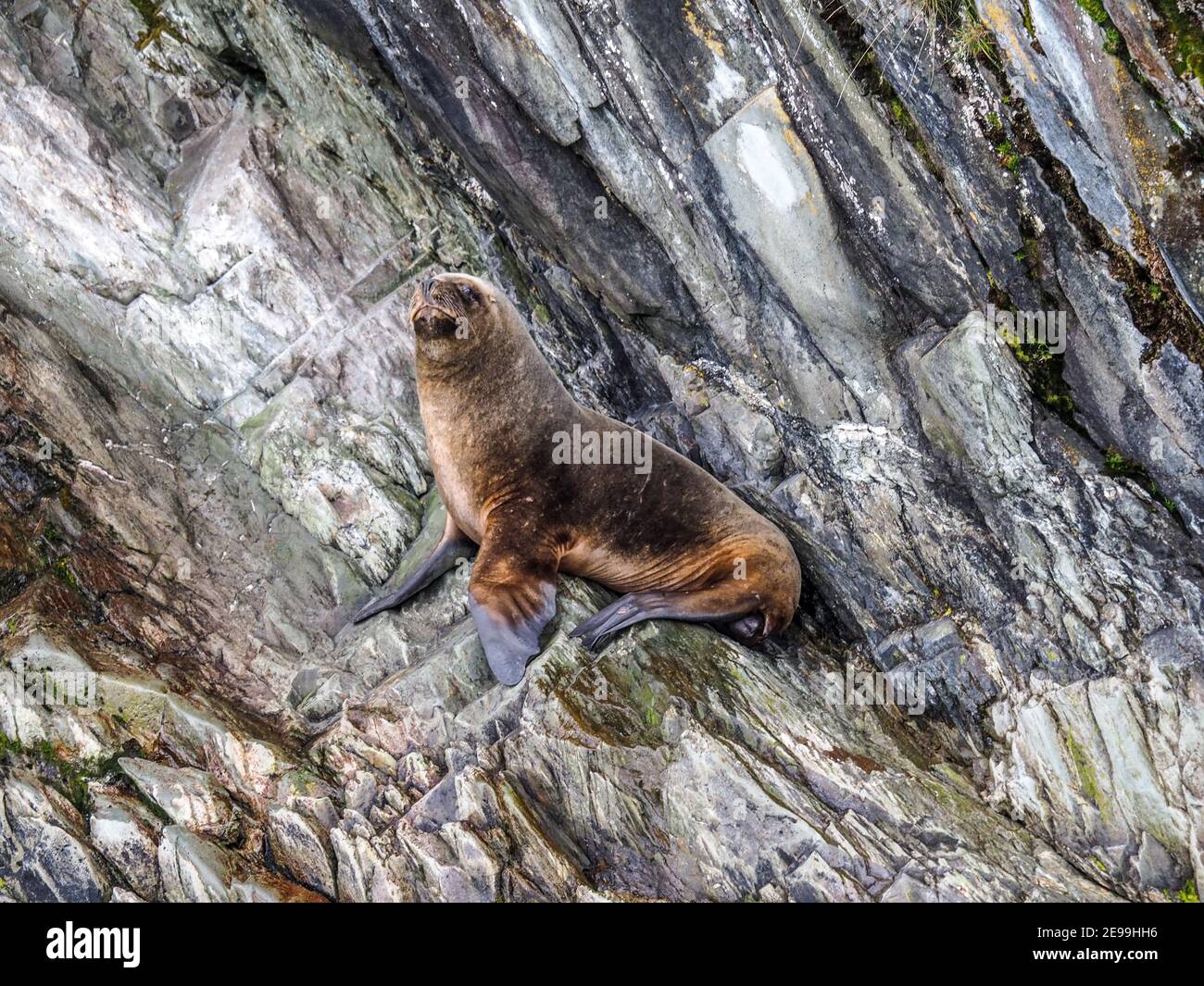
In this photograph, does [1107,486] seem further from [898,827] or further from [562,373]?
[562,373]

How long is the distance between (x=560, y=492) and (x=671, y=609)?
4.23 feet

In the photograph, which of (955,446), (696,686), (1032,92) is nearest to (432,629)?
(696,686)

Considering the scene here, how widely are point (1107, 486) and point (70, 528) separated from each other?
738 cm

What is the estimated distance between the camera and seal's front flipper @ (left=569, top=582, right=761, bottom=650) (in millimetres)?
7977

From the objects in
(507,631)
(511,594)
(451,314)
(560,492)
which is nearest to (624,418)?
(560,492)

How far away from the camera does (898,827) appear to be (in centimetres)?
714

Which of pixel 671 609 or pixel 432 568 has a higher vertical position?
pixel 432 568

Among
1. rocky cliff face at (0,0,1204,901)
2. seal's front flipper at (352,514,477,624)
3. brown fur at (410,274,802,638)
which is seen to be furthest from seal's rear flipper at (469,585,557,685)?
seal's front flipper at (352,514,477,624)

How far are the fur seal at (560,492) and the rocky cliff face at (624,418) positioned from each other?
42 centimetres

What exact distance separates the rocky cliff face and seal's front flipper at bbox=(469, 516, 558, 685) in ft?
0.60

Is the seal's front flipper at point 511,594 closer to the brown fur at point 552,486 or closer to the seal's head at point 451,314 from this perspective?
the brown fur at point 552,486

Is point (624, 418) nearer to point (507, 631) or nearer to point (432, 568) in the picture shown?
point (432, 568)

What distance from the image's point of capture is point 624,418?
1048cm

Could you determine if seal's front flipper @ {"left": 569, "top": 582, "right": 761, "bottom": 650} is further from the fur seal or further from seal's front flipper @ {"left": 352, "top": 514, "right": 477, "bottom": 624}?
seal's front flipper @ {"left": 352, "top": 514, "right": 477, "bottom": 624}
